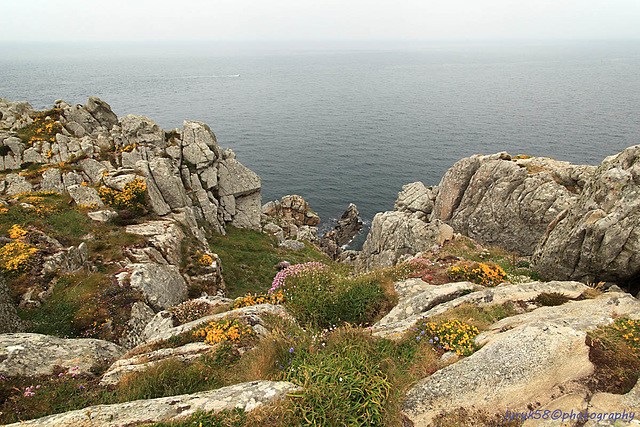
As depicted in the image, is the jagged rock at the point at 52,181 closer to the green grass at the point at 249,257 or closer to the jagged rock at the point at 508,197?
the green grass at the point at 249,257

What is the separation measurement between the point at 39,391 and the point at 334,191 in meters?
69.9

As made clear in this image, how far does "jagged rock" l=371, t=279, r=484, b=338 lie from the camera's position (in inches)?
468

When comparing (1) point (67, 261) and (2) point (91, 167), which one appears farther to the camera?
(2) point (91, 167)

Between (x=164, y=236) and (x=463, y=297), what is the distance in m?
21.8

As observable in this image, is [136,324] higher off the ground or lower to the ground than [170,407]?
lower

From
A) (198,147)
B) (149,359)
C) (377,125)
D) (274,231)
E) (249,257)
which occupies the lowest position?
(274,231)

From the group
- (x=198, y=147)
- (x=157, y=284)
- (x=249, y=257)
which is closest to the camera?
(x=157, y=284)

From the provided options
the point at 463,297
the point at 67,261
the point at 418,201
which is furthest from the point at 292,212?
the point at 463,297

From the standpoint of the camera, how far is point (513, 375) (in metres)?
7.16

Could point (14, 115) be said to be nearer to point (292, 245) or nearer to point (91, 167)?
point (91, 167)

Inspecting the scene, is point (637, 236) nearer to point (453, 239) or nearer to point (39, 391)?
point (453, 239)

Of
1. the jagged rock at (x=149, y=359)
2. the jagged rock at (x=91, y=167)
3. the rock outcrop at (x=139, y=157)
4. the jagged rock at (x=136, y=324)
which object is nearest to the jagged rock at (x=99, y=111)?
the rock outcrop at (x=139, y=157)

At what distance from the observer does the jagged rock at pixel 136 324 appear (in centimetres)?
1552

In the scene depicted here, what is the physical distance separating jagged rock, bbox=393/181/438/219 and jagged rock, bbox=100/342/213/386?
38.5m
